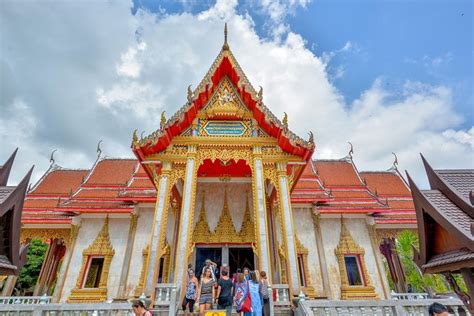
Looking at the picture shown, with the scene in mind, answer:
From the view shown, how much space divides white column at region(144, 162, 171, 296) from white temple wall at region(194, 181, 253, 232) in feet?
8.84

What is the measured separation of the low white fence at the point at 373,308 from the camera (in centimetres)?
516

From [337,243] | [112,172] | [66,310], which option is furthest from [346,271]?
[112,172]

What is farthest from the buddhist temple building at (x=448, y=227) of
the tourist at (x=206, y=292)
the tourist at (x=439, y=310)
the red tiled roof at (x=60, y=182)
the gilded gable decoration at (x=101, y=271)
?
the red tiled roof at (x=60, y=182)

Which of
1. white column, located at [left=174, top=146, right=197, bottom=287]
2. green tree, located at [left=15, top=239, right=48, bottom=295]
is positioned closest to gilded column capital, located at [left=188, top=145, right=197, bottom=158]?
white column, located at [left=174, top=146, right=197, bottom=287]

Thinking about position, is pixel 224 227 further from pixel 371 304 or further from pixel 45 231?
pixel 45 231

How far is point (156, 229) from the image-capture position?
711 centimetres

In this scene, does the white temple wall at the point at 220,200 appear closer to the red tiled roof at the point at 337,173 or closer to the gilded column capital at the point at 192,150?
the gilded column capital at the point at 192,150

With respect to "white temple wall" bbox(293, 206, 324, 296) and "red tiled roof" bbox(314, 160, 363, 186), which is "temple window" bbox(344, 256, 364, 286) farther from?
"red tiled roof" bbox(314, 160, 363, 186)

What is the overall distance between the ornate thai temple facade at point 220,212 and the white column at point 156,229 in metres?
0.03

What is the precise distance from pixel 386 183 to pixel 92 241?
44.2 feet

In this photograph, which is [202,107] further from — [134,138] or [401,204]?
[401,204]

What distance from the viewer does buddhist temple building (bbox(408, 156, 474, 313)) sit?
3.06 m

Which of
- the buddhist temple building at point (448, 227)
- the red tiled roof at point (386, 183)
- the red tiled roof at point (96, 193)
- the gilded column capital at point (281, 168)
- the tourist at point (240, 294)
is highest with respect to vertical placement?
the red tiled roof at point (386, 183)

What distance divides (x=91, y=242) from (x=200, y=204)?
14.6 feet
